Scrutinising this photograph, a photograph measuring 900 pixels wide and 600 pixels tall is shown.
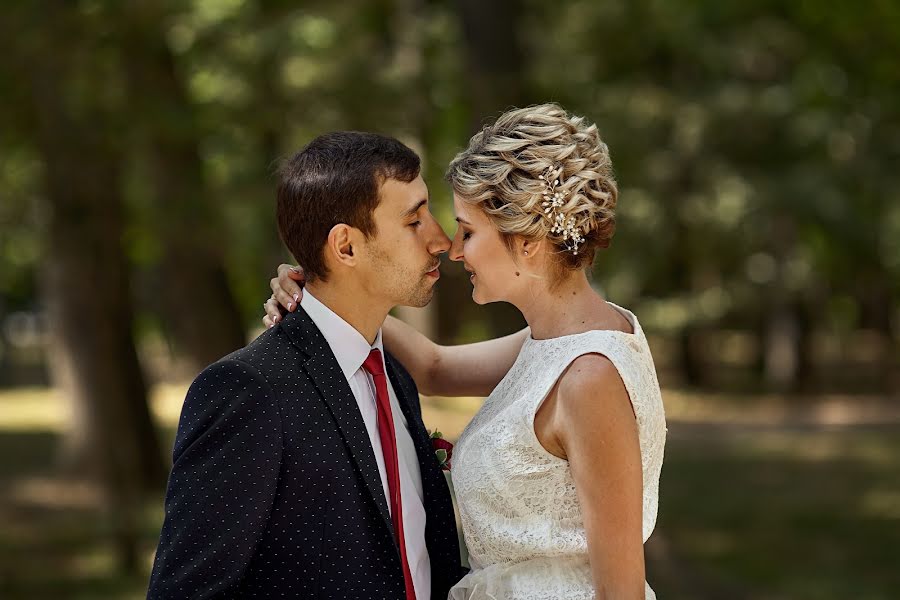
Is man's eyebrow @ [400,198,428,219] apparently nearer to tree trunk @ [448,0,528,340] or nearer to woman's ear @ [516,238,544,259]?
woman's ear @ [516,238,544,259]

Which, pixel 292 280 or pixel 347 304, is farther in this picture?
pixel 292 280

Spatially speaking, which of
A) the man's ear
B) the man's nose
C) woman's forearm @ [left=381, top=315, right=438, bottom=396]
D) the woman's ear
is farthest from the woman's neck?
woman's forearm @ [left=381, top=315, right=438, bottom=396]

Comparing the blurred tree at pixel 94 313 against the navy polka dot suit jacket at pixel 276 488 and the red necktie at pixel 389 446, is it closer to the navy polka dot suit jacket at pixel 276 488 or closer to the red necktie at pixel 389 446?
the red necktie at pixel 389 446

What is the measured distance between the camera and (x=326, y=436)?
116 inches

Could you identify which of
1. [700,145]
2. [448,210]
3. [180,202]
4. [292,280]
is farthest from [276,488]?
[448,210]

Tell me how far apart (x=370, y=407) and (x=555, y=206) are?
2.27 ft

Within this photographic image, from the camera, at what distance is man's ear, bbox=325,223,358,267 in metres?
3.06

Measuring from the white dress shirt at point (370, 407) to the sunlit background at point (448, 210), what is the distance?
27.9 inches

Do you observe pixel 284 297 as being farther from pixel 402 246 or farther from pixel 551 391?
pixel 551 391

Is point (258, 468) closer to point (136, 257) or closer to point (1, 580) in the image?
point (1, 580)

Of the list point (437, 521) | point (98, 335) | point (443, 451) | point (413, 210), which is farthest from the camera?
point (98, 335)

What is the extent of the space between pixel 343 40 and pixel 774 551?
31.5 ft

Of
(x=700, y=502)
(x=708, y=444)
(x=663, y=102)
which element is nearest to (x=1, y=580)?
(x=700, y=502)

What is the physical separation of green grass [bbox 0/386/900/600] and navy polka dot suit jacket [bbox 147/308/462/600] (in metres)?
7.14
